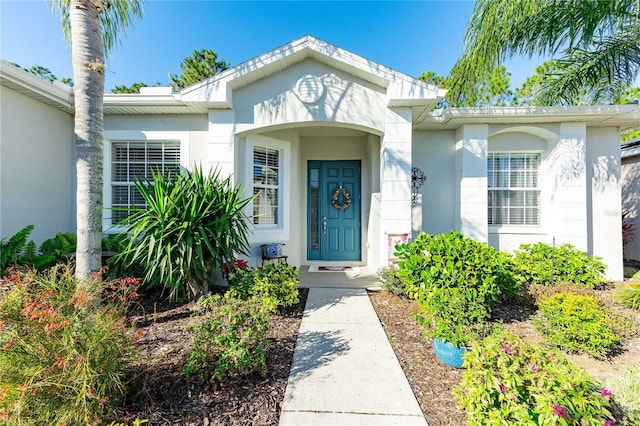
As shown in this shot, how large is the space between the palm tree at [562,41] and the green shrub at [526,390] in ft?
18.5

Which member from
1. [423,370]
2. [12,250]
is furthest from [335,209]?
[12,250]

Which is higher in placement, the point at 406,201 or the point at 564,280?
the point at 406,201

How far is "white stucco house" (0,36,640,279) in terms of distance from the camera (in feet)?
16.0

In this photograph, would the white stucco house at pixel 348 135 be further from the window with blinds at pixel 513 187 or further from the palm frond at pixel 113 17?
the palm frond at pixel 113 17

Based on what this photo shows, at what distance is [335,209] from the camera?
737 centimetres

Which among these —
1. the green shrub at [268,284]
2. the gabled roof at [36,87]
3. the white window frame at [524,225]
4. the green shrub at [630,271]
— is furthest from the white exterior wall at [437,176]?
the gabled roof at [36,87]

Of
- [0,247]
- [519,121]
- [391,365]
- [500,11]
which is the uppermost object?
[500,11]

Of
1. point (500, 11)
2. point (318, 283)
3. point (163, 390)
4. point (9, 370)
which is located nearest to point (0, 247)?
point (9, 370)

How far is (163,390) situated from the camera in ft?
7.32

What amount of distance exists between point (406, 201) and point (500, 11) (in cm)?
382

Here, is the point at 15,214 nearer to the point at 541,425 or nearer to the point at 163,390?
the point at 163,390

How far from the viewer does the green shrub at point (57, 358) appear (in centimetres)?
170

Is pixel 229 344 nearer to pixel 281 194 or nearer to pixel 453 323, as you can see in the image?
pixel 453 323

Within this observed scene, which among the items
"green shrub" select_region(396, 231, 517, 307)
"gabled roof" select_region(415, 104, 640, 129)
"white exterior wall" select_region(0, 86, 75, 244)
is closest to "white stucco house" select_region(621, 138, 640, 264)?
"gabled roof" select_region(415, 104, 640, 129)
